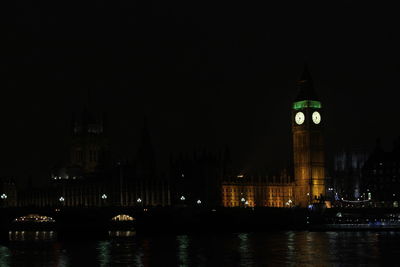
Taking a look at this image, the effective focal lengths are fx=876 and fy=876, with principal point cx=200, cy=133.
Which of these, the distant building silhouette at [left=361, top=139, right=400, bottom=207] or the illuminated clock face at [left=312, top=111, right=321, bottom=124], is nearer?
the illuminated clock face at [left=312, top=111, right=321, bottom=124]

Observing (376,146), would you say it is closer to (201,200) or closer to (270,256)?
(201,200)

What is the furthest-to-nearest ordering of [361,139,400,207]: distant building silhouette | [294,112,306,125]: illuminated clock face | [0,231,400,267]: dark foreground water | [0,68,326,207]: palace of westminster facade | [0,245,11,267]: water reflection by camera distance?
[361,139,400,207]: distant building silhouette → [294,112,306,125]: illuminated clock face → [0,68,326,207]: palace of westminster facade → [0,245,11,267]: water reflection → [0,231,400,267]: dark foreground water

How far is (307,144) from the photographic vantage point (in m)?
140

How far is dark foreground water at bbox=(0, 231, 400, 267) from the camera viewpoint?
2525 inches

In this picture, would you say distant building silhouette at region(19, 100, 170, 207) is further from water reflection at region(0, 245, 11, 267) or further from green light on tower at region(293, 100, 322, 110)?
water reflection at region(0, 245, 11, 267)

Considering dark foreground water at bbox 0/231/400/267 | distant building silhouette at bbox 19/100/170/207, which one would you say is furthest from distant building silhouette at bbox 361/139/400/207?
dark foreground water at bbox 0/231/400/267

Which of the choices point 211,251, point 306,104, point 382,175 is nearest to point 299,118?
point 306,104

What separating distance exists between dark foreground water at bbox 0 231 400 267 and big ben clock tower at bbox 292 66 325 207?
4719 cm

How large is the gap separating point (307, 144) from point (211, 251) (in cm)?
6959

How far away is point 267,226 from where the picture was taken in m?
114

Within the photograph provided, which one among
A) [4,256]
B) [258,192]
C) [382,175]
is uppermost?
[382,175]

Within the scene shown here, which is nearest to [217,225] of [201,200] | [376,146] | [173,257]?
[201,200]

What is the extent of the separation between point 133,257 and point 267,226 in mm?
48076

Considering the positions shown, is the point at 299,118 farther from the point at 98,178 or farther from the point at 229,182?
the point at 98,178
